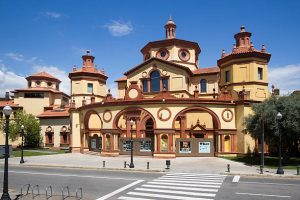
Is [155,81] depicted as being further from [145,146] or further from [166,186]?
[166,186]

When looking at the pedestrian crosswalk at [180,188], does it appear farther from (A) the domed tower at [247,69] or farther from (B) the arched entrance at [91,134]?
(B) the arched entrance at [91,134]

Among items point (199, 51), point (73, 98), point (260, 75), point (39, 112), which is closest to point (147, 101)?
point (260, 75)

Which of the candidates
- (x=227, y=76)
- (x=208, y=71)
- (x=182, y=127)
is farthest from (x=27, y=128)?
(x=227, y=76)

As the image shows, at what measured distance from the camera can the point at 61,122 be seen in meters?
59.0

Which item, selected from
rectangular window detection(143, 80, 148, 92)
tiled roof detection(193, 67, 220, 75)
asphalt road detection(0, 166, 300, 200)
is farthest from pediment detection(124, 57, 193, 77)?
asphalt road detection(0, 166, 300, 200)

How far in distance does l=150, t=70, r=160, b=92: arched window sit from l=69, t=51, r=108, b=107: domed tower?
13714 mm

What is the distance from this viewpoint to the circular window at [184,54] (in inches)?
1949

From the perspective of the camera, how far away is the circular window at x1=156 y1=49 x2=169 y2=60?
1953 inches

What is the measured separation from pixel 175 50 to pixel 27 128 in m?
31.2

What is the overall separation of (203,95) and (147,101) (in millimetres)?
14394

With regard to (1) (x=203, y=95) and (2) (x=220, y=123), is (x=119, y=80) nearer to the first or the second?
(1) (x=203, y=95)

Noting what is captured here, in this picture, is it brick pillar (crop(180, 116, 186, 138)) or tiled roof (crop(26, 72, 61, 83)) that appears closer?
brick pillar (crop(180, 116, 186, 138))

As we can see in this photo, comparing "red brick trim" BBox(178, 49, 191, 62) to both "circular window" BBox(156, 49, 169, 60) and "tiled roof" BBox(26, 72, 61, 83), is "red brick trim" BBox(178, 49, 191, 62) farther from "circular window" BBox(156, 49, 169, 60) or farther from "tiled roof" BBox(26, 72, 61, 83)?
"tiled roof" BBox(26, 72, 61, 83)

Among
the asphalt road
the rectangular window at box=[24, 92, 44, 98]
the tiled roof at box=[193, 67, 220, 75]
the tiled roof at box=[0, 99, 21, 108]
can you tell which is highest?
the tiled roof at box=[193, 67, 220, 75]
